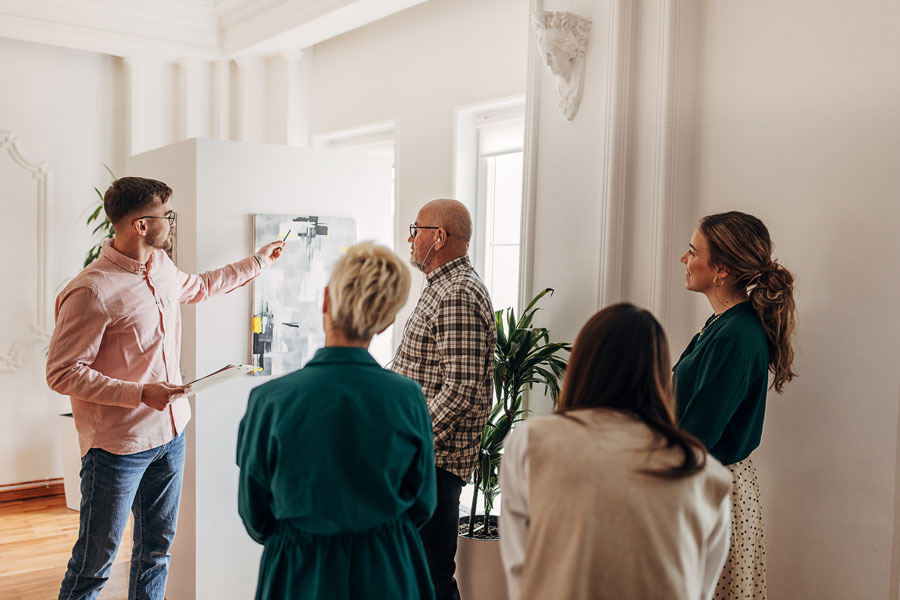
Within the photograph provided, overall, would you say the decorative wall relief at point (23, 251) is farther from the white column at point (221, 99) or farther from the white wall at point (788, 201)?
the white wall at point (788, 201)

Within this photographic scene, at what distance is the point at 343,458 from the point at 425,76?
9.43ft

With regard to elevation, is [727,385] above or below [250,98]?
below

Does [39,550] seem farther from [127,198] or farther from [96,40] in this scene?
[96,40]

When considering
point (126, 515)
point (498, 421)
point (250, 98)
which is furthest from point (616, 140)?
point (250, 98)

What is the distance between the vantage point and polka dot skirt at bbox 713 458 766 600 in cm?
198

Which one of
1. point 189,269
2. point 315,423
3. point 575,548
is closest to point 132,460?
point 189,269

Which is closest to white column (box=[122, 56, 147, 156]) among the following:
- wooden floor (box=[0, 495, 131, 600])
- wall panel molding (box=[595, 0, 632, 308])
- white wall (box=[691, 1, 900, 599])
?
wooden floor (box=[0, 495, 131, 600])

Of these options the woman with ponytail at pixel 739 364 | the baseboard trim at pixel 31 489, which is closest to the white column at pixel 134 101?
the baseboard trim at pixel 31 489

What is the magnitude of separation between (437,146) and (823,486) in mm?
2433

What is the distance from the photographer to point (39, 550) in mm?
3947

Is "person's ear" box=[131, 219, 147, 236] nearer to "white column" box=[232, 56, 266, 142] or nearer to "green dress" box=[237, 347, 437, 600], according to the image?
"green dress" box=[237, 347, 437, 600]

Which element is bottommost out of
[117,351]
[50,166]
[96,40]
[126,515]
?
[126,515]

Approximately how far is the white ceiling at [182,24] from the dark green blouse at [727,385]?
2.76m

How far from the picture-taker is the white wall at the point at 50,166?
4.80 meters
